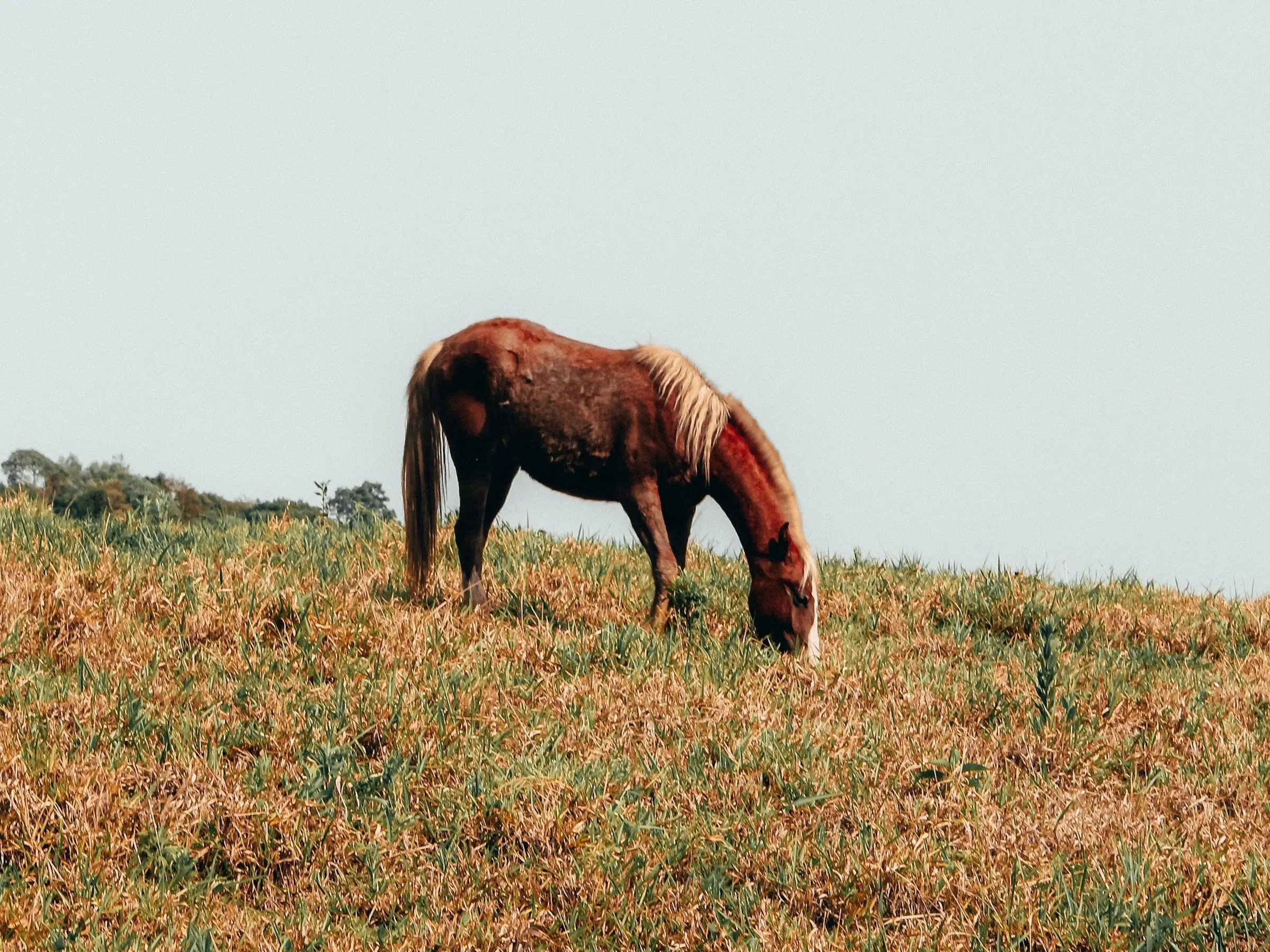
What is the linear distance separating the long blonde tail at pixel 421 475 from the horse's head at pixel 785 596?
2125mm

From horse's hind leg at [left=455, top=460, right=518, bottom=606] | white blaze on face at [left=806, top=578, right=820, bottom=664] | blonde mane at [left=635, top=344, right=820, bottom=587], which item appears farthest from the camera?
horse's hind leg at [left=455, top=460, right=518, bottom=606]

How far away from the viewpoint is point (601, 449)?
310 inches

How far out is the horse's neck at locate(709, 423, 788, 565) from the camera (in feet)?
25.5

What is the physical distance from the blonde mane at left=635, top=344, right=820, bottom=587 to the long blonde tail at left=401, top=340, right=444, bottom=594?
144 cm

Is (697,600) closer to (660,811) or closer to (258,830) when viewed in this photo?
(660,811)

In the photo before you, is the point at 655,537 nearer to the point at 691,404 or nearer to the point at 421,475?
the point at 691,404

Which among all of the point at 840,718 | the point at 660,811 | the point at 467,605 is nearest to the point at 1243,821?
the point at 840,718

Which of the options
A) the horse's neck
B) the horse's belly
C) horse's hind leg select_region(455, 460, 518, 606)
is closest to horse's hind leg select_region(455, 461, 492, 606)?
horse's hind leg select_region(455, 460, 518, 606)

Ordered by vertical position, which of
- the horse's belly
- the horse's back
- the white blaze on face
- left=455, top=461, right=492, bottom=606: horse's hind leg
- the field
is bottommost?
the field

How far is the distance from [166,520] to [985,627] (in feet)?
18.5

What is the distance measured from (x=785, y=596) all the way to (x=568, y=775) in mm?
2783

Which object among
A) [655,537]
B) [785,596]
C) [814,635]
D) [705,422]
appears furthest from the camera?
[705,422]

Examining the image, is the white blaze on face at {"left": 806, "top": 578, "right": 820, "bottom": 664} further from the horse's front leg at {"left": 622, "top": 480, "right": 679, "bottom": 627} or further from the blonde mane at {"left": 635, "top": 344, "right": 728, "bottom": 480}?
the blonde mane at {"left": 635, "top": 344, "right": 728, "bottom": 480}

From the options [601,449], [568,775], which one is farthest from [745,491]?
[568,775]
